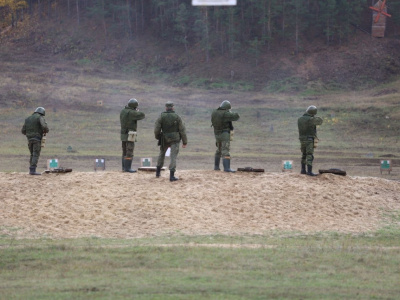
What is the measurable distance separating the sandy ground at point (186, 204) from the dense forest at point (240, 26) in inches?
1868

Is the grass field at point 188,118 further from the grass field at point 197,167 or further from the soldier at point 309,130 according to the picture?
the soldier at point 309,130

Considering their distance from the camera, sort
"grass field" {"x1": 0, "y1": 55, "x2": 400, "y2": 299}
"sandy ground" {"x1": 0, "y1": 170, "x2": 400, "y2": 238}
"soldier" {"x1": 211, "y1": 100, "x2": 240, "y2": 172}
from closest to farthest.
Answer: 1. "grass field" {"x1": 0, "y1": 55, "x2": 400, "y2": 299}
2. "sandy ground" {"x1": 0, "y1": 170, "x2": 400, "y2": 238}
3. "soldier" {"x1": 211, "y1": 100, "x2": 240, "y2": 172}

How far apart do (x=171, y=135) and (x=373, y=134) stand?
29965 mm

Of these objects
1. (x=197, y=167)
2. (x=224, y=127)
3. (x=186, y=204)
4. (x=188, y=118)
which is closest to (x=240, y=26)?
(x=188, y=118)

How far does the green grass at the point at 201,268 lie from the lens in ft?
34.4

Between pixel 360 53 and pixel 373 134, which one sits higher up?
pixel 360 53

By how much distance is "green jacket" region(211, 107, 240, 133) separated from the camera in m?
20.8

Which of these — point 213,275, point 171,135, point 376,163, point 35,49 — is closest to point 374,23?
point 35,49

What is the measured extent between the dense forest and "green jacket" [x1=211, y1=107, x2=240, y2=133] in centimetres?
4667

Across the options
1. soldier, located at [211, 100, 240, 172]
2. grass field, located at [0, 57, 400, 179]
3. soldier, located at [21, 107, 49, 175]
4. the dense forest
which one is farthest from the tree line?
soldier, located at [21, 107, 49, 175]

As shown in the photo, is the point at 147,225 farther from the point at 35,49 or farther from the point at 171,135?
the point at 35,49

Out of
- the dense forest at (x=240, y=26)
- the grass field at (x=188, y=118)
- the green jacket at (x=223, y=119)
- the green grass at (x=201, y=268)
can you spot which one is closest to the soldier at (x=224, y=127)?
the green jacket at (x=223, y=119)

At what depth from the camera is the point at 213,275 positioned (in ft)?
38.2

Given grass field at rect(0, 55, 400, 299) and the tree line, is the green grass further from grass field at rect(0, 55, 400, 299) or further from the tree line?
the tree line
